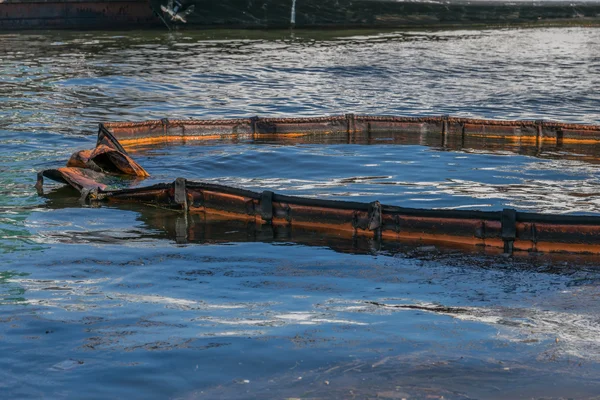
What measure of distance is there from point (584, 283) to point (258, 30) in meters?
33.9

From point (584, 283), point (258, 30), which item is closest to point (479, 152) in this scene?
point (584, 283)

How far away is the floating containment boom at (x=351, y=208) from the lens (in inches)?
358

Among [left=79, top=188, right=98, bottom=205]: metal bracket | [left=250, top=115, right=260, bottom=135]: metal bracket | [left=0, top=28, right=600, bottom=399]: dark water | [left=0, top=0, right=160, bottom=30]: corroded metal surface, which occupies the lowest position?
[left=0, top=28, right=600, bottom=399]: dark water

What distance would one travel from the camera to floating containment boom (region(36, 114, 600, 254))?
909 centimetres

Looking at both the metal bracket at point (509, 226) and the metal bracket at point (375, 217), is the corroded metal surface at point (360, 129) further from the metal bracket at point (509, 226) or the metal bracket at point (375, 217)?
the metal bracket at point (509, 226)

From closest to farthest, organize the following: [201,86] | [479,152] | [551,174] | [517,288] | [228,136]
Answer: [517,288], [551,174], [479,152], [228,136], [201,86]

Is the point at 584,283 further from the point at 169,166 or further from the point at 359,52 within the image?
the point at 359,52

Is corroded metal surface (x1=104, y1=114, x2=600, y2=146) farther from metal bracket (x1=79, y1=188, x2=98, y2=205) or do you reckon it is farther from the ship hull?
the ship hull

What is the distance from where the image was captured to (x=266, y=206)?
10180 millimetres

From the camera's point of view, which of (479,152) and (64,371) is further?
(479,152)

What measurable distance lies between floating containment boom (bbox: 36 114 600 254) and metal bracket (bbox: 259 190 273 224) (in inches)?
0.5

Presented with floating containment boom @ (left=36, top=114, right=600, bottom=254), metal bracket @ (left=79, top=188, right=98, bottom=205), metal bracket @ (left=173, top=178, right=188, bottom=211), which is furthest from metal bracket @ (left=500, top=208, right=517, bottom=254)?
metal bracket @ (left=79, top=188, right=98, bottom=205)

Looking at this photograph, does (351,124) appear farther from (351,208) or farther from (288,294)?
(288,294)

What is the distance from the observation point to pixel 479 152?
15.1 meters
